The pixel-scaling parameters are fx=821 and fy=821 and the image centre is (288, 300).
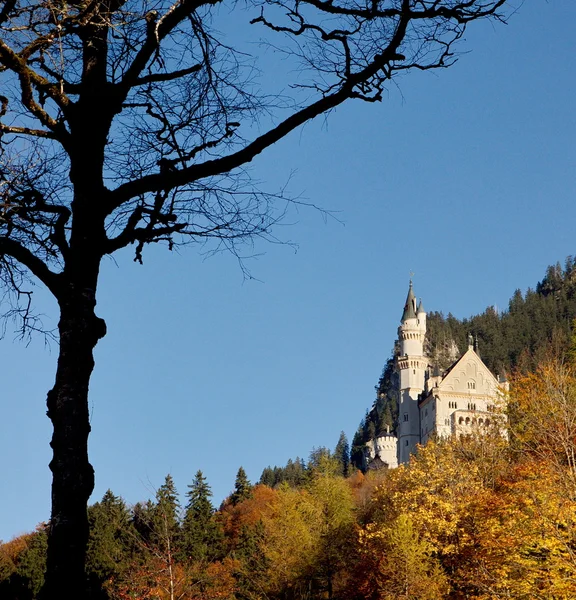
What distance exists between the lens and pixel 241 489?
91125mm

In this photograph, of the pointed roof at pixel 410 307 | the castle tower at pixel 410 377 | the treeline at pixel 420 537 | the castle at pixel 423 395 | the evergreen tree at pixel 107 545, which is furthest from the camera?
the pointed roof at pixel 410 307

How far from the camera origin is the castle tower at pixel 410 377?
128m

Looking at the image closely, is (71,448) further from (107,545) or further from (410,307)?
(410,307)

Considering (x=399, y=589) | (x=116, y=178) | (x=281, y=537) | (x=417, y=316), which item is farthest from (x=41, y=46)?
(x=417, y=316)

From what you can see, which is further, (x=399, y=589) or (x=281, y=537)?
(x=281, y=537)

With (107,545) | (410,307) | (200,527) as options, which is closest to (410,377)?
(410,307)

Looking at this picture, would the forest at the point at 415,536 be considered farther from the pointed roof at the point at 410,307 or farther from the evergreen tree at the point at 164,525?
the pointed roof at the point at 410,307

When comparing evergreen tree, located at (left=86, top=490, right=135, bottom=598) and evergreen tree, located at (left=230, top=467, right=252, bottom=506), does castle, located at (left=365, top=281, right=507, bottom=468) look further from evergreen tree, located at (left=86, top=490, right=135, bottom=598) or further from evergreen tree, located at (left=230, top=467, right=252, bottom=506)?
evergreen tree, located at (left=86, top=490, right=135, bottom=598)

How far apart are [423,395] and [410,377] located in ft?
13.7

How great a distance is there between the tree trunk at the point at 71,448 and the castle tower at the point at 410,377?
12182 centimetres

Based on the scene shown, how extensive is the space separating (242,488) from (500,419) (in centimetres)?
5490

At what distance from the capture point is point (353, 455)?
180 metres

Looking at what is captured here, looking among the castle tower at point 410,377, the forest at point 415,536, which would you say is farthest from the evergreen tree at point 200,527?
the castle tower at point 410,377

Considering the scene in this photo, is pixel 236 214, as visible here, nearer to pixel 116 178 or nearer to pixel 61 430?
pixel 116 178
